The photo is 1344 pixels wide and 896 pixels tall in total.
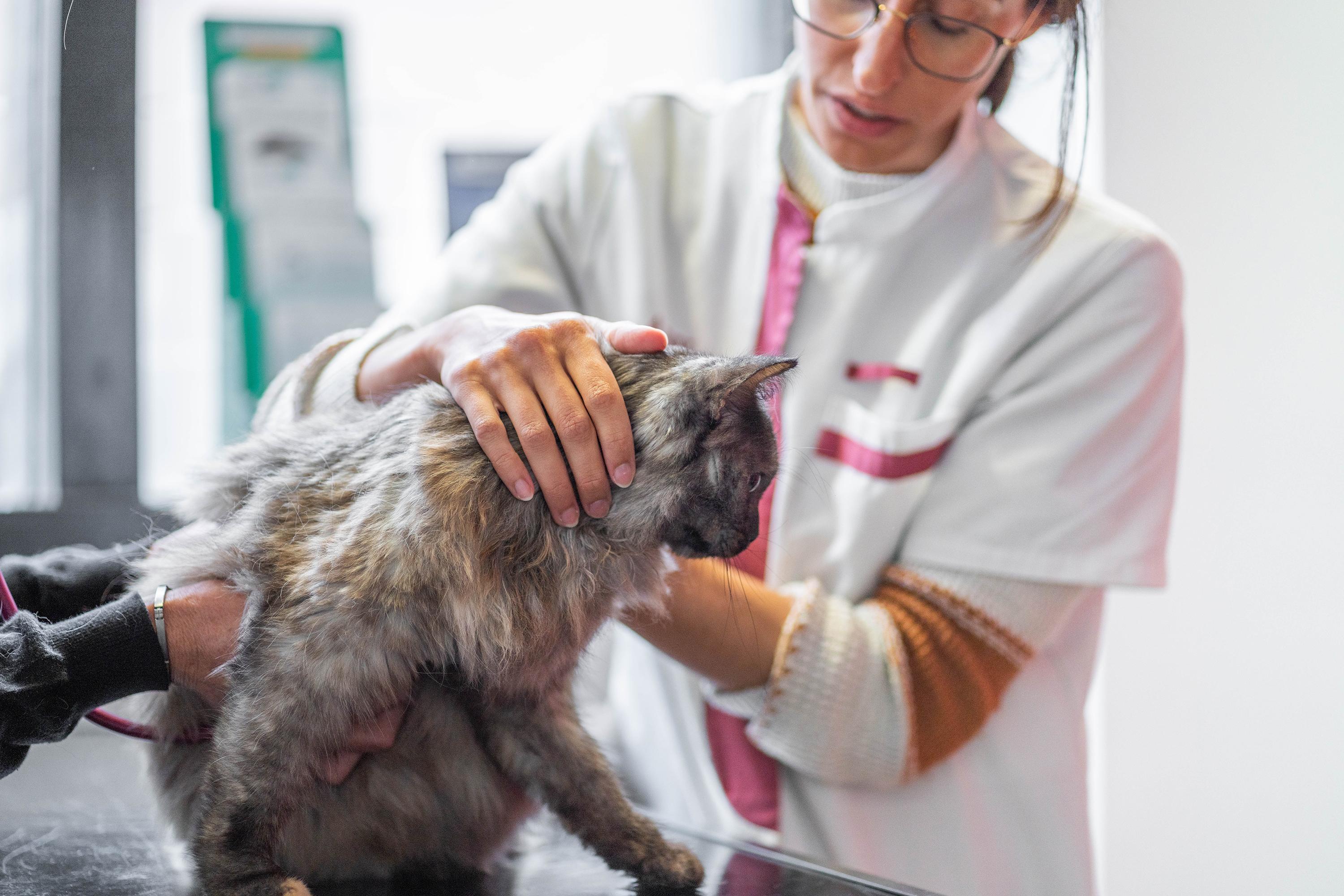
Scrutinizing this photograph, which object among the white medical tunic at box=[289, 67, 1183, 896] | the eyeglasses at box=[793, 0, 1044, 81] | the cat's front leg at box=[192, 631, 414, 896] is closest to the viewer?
the cat's front leg at box=[192, 631, 414, 896]

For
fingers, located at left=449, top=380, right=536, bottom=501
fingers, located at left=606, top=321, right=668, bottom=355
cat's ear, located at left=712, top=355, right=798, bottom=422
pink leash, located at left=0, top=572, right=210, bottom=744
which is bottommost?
pink leash, located at left=0, top=572, right=210, bottom=744

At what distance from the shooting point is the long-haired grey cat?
76 centimetres

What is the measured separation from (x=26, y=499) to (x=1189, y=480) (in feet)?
6.42

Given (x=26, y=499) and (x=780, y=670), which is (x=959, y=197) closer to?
(x=780, y=670)

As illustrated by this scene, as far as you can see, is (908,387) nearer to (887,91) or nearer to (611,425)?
(887,91)

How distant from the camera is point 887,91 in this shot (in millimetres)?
1134

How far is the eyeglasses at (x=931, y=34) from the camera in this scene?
1082 mm

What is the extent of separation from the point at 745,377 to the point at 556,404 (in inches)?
6.0

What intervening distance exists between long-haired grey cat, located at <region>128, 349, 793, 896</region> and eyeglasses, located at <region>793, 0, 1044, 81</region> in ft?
1.58

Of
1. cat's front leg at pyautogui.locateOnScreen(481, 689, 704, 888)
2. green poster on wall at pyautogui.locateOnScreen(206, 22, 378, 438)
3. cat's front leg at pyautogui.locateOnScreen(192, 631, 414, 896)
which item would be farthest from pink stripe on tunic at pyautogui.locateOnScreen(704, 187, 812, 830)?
green poster on wall at pyautogui.locateOnScreen(206, 22, 378, 438)

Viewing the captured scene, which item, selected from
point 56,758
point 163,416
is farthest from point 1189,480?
point 163,416

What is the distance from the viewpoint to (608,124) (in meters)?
1.40

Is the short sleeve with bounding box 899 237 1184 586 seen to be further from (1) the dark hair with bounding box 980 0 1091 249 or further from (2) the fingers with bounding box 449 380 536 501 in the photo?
(2) the fingers with bounding box 449 380 536 501

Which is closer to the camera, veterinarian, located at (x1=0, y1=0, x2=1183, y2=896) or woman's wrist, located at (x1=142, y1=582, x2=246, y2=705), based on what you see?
woman's wrist, located at (x1=142, y1=582, x2=246, y2=705)
